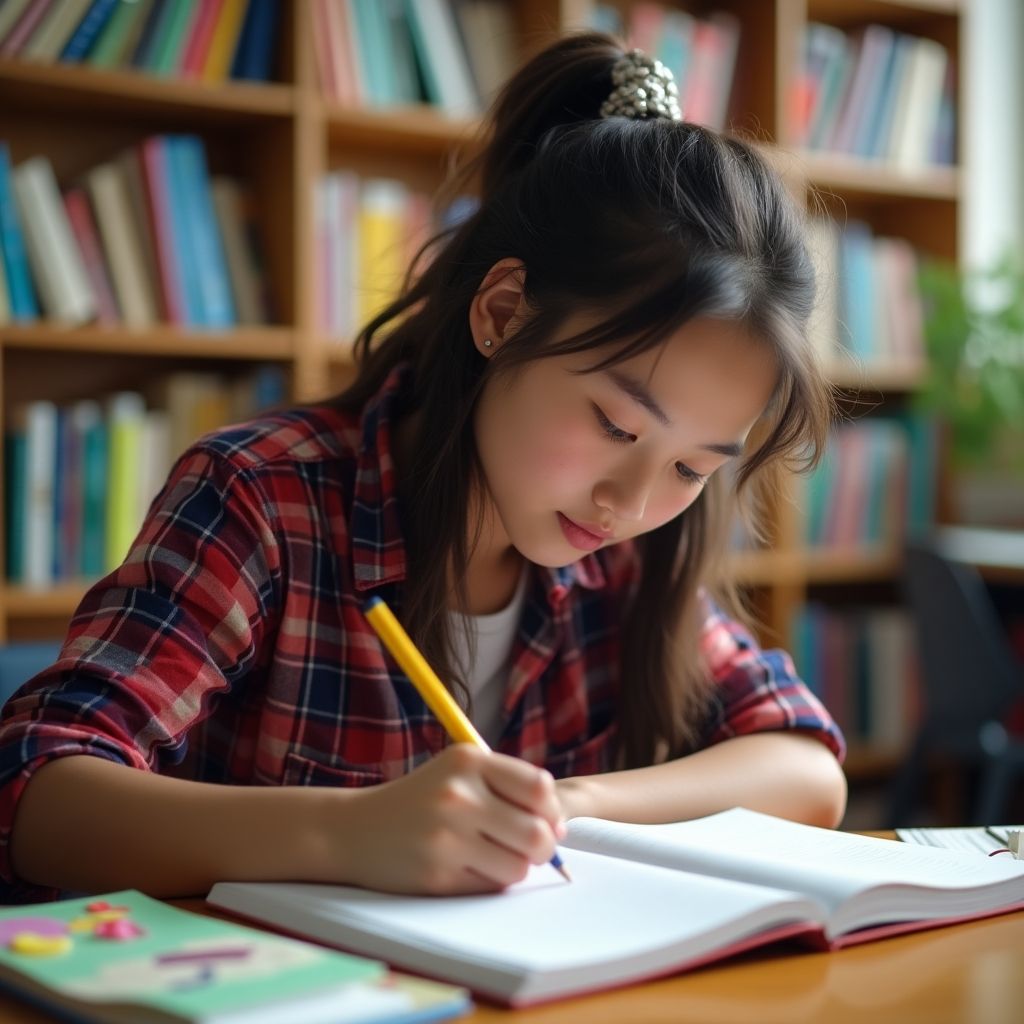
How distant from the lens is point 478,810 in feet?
2.57

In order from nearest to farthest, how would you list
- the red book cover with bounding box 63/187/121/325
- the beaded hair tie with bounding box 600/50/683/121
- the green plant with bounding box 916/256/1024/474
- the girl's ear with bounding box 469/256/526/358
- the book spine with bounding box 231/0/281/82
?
the girl's ear with bounding box 469/256/526/358, the beaded hair tie with bounding box 600/50/683/121, the red book cover with bounding box 63/187/121/325, the book spine with bounding box 231/0/281/82, the green plant with bounding box 916/256/1024/474

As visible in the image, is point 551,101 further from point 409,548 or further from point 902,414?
point 902,414

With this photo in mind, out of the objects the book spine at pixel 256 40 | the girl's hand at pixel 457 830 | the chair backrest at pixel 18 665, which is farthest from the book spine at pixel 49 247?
the girl's hand at pixel 457 830

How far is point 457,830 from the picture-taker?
2.55ft

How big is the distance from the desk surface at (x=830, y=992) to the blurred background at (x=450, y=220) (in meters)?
0.92

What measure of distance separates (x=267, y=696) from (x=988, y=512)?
2628 mm

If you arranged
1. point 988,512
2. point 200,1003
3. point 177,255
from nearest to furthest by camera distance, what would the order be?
point 200,1003 < point 177,255 < point 988,512

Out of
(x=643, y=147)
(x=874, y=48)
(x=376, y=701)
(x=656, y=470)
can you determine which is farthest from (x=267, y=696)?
(x=874, y=48)

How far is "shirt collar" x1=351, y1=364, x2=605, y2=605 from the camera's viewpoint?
1151 mm

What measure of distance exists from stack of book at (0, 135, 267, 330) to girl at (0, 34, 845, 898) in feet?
3.76

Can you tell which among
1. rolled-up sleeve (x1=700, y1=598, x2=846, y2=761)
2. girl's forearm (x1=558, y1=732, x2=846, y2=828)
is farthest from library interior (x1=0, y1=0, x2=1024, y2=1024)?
girl's forearm (x1=558, y1=732, x2=846, y2=828)

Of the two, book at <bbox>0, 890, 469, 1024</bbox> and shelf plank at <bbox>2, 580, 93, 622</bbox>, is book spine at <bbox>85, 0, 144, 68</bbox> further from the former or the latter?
book at <bbox>0, 890, 469, 1024</bbox>

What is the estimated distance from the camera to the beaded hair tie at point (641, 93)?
123cm

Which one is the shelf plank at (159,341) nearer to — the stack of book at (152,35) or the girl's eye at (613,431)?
the stack of book at (152,35)
